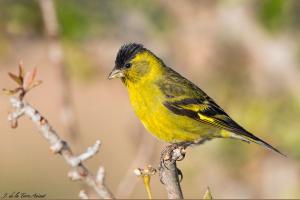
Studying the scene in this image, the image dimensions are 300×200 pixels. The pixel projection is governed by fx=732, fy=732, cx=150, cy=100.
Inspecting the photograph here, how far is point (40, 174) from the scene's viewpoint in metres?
10.7

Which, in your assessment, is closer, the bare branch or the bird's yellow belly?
the bare branch

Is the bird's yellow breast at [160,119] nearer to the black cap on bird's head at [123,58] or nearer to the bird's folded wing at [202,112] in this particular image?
the bird's folded wing at [202,112]

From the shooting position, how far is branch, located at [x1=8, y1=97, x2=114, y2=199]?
211cm

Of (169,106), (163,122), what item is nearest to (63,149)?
(163,122)

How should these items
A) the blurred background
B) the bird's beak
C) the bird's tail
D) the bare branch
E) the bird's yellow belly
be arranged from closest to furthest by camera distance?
A: the bare branch < the bird's yellow belly < the bird's tail < the bird's beak < the blurred background

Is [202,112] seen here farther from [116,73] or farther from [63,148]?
[63,148]

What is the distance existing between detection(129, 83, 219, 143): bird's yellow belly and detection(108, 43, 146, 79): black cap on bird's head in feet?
0.67

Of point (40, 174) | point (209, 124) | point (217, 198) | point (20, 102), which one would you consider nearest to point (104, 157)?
point (40, 174)

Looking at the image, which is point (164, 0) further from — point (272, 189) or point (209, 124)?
point (209, 124)

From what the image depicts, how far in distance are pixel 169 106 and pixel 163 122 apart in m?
0.25

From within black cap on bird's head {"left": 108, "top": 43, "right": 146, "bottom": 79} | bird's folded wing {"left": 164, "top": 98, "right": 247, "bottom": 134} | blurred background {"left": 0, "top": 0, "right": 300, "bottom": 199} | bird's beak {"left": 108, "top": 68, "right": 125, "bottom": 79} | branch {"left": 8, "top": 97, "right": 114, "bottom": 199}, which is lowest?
branch {"left": 8, "top": 97, "right": 114, "bottom": 199}

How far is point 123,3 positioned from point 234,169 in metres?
2.32

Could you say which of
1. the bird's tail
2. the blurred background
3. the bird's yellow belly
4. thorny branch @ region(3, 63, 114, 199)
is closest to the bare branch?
thorny branch @ region(3, 63, 114, 199)

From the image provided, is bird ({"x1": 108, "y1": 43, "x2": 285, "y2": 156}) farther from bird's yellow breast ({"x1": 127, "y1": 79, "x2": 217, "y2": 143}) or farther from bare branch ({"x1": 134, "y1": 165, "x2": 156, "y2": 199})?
bare branch ({"x1": 134, "y1": 165, "x2": 156, "y2": 199})
